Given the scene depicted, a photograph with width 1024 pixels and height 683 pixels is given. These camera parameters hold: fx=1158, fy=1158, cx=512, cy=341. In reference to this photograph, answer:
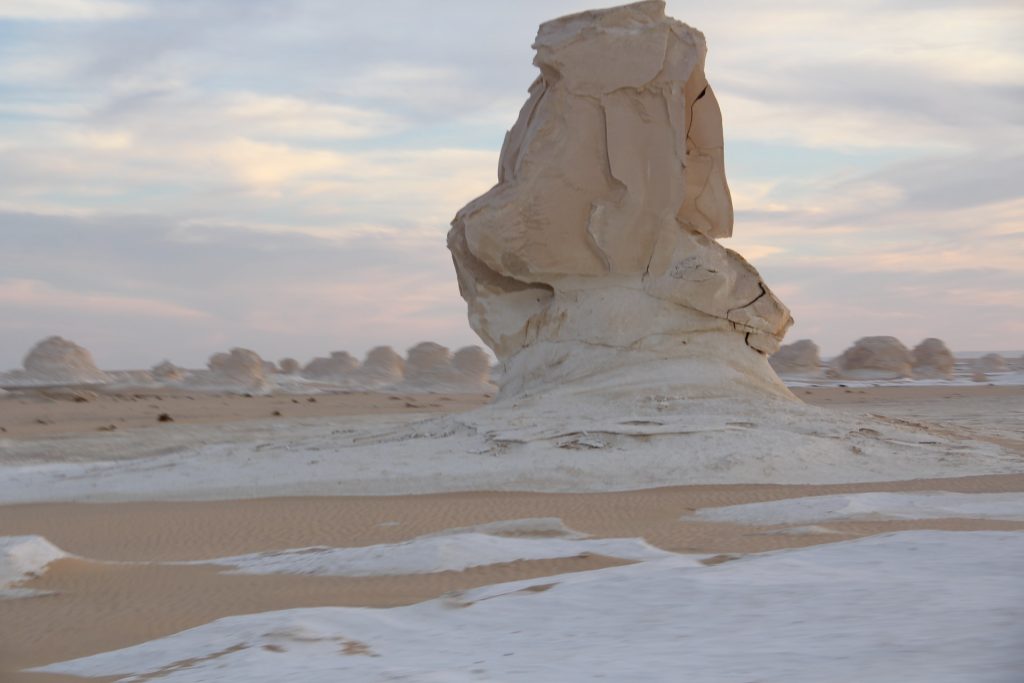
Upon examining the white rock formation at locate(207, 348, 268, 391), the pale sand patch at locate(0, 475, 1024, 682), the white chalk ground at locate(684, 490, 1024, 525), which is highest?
the white rock formation at locate(207, 348, 268, 391)

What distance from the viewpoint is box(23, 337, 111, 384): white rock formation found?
1358 inches

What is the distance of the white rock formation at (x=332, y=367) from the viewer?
40.3 meters

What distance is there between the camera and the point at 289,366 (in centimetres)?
4603

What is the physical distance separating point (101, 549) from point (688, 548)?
4.37 meters

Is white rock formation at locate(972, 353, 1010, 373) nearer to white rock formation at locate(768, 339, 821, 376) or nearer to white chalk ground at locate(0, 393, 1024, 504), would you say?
white rock formation at locate(768, 339, 821, 376)

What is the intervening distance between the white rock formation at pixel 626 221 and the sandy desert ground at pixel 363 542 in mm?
2667

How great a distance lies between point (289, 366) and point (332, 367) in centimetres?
543

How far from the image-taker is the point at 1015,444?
1338 cm

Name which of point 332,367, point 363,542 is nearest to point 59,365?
point 332,367

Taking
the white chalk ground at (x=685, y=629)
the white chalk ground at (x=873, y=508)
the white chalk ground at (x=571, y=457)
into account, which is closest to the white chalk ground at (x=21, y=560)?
the white chalk ground at (x=685, y=629)

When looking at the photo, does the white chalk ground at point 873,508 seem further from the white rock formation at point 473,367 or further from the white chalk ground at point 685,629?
the white rock formation at point 473,367

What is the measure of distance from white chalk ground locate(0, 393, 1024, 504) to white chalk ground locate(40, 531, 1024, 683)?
490cm

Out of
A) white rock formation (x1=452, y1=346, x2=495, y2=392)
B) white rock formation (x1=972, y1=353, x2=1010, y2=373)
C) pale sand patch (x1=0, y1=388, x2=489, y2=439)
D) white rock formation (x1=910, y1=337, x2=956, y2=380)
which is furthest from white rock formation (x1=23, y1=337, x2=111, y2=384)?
white rock formation (x1=972, y1=353, x2=1010, y2=373)

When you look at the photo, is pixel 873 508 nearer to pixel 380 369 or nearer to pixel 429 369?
pixel 429 369
